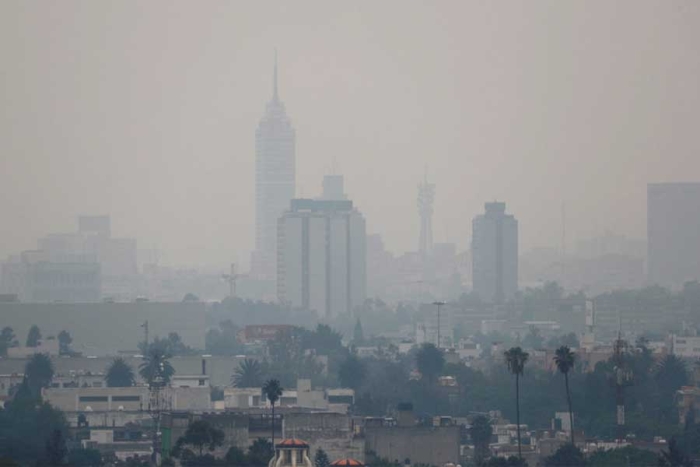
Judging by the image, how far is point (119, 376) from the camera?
248 ft

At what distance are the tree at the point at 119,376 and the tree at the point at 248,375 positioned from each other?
9.73 feet

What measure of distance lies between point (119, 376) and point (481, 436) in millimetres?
22027

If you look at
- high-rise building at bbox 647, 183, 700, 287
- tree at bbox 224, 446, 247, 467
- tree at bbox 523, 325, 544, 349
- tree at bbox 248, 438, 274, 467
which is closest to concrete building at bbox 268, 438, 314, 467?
tree at bbox 248, 438, 274, 467

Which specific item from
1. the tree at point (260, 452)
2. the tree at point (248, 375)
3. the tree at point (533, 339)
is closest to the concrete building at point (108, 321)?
the tree at point (533, 339)

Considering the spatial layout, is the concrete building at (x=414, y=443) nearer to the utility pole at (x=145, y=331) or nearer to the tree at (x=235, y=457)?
the tree at (x=235, y=457)

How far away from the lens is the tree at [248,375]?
75.1m

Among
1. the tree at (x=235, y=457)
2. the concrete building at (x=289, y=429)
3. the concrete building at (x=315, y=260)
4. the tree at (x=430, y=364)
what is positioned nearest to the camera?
the tree at (x=235, y=457)

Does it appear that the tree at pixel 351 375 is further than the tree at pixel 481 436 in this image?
Yes

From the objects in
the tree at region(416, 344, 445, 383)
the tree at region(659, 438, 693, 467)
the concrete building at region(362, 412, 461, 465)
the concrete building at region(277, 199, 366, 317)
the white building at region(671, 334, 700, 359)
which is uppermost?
the concrete building at region(277, 199, 366, 317)

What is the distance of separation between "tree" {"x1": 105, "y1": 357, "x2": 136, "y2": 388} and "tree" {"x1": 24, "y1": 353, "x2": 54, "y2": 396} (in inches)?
65.6

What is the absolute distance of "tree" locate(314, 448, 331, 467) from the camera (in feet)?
156

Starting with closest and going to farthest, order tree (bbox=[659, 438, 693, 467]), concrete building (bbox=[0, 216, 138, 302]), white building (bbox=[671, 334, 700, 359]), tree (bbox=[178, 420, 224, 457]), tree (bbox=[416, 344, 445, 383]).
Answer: tree (bbox=[659, 438, 693, 467]) < tree (bbox=[178, 420, 224, 457]) < tree (bbox=[416, 344, 445, 383]) < white building (bbox=[671, 334, 700, 359]) < concrete building (bbox=[0, 216, 138, 302])

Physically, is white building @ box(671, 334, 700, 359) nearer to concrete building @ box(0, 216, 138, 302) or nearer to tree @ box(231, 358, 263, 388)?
tree @ box(231, 358, 263, 388)

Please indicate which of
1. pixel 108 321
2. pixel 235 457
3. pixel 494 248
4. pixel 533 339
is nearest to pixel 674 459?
pixel 235 457
